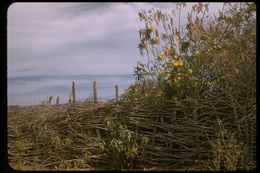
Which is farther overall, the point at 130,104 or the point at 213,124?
the point at 130,104

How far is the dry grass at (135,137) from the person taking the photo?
4.94 m

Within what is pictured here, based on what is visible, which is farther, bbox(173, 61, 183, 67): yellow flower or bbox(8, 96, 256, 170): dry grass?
bbox(173, 61, 183, 67): yellow flower

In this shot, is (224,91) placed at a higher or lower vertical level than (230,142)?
higher

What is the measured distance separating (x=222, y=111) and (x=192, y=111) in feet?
1.34

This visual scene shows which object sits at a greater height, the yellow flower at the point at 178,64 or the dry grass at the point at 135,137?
the yellow flower at the point at 178,64

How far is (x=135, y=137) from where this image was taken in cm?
511

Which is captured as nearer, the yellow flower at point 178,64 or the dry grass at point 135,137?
the dry grass at point 135,137

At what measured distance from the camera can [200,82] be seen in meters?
5.31

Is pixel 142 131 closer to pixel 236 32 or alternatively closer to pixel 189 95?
pixel 189 95

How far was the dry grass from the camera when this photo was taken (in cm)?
494

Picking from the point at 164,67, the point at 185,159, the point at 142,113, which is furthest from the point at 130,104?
the point at 185,159

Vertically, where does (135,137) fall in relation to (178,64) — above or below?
below

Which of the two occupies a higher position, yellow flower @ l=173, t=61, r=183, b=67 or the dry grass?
yellow flower @ l=173, t=61, r=183, b=67

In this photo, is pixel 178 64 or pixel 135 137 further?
pixel 178 64
